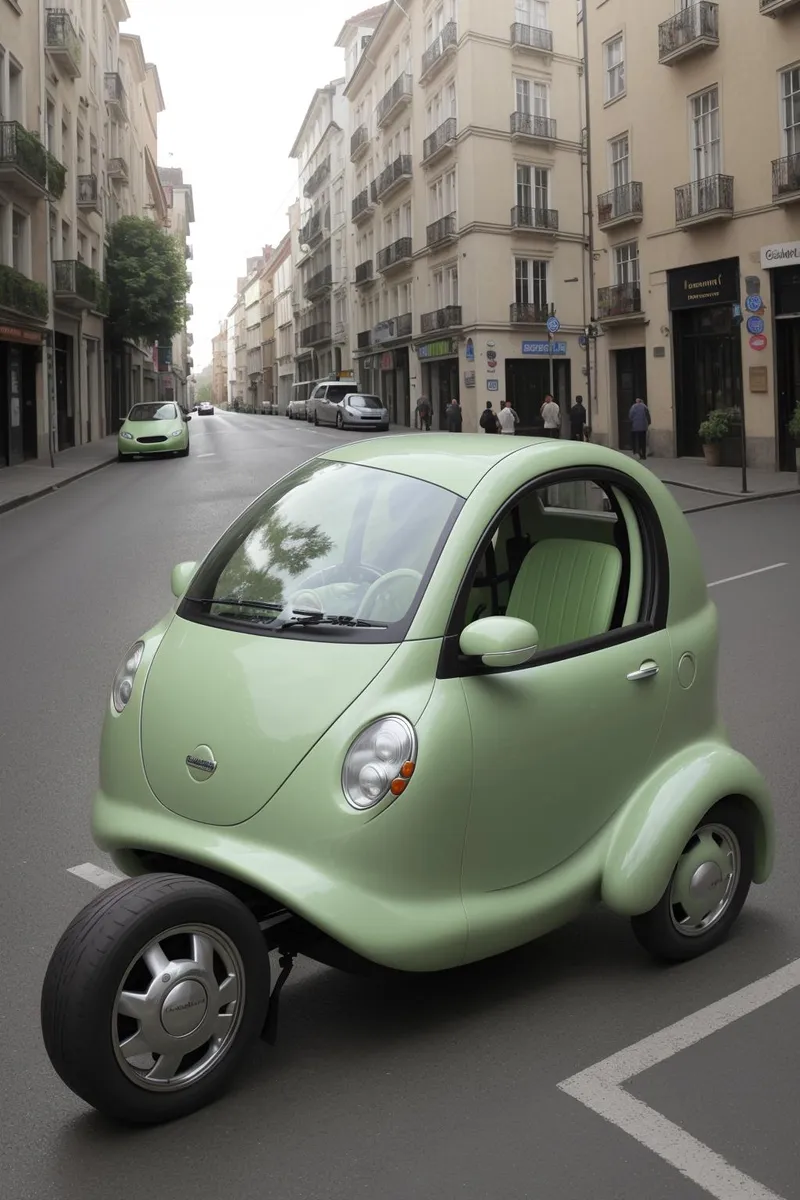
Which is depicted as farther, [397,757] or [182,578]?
[182,578]

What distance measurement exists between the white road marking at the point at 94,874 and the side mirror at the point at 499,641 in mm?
2113

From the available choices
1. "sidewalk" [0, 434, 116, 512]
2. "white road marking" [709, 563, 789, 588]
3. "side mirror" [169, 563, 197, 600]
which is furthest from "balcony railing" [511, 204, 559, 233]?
"side mirror" [169, 563, 197, 600]

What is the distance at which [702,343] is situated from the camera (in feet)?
102

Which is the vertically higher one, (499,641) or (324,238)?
(324,238)

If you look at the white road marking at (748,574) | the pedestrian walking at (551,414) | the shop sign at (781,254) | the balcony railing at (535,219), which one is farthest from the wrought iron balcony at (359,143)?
the white road marking at (748,574)

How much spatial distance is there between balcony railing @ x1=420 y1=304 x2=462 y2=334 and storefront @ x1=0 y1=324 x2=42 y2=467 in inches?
768

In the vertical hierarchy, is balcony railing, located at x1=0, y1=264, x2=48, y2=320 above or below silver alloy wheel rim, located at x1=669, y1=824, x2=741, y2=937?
above

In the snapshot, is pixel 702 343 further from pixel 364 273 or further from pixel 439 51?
pixel 364 273

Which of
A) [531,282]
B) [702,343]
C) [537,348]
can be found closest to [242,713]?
[702,343]

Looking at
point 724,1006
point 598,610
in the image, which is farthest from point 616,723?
point 724,1006

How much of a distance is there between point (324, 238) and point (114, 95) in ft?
109

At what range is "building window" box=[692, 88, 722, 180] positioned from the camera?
98.0 ft

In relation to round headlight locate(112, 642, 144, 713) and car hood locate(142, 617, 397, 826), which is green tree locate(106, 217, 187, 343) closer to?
Answer: round headlight locate(112, 642, 144, 713)

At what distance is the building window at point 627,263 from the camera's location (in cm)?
3428
